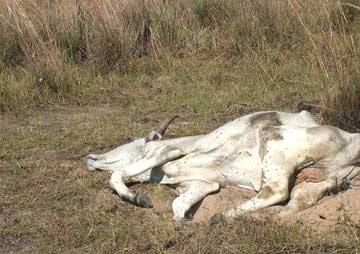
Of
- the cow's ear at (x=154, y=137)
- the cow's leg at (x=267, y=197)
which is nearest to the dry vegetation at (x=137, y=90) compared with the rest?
the cow's leg at (x=267, y=197)

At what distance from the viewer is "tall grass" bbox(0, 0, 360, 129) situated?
27.2ft

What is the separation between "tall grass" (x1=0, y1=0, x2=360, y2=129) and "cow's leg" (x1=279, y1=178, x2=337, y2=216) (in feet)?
11.8

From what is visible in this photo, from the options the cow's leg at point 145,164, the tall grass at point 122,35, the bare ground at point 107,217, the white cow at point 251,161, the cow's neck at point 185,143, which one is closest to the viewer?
the bare ground at point 107,217

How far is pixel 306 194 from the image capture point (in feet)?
15.6

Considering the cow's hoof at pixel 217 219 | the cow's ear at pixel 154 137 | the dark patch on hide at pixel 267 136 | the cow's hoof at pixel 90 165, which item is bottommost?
the cow's hoof at pixel 90 165

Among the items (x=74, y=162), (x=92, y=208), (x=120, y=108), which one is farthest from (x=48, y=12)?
(x=92, y=208)

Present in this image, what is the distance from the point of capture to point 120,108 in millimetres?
7797

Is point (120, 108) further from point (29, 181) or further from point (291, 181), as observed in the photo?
point (291, 181)

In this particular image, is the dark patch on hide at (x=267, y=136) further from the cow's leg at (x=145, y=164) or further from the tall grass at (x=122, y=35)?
the tall grass at (x=122, y=35)

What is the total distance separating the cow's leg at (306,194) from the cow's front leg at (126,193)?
97 cm

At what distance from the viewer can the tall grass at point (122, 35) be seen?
8305mm

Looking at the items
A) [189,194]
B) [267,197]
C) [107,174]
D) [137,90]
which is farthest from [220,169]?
[137,90]

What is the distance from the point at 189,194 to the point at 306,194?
2.61 ft

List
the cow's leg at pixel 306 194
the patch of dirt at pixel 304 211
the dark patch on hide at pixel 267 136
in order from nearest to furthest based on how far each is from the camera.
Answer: the patch of dirt at pixel 304 211, the cow's leg at pixel 306 194, the dark patch on hide at pixel 267 136
